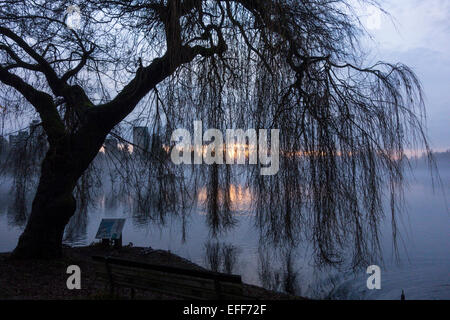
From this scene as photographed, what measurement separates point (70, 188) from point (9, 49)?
201 cm

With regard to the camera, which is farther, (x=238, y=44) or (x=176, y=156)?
(x=176, y=156)

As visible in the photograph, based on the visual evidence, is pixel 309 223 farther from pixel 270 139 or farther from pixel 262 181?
pixel 270 139

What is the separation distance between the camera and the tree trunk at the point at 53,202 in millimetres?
4852

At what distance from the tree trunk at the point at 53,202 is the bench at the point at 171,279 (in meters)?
1.95

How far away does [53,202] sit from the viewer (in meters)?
4.87

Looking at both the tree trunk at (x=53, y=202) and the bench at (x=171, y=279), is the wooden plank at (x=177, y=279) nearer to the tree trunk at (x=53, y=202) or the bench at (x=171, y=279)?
the bench at (x=171, y=279)

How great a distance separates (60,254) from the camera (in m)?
5.11
